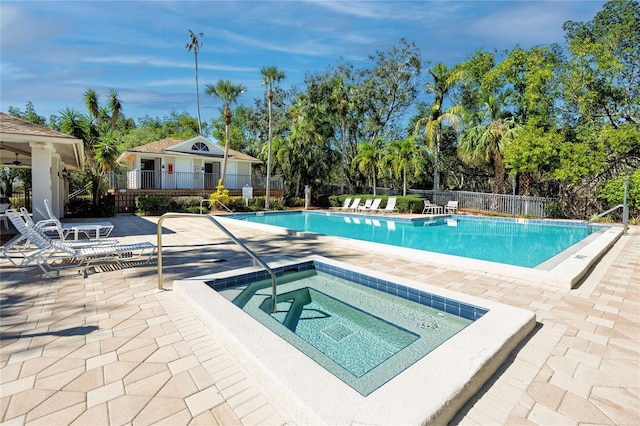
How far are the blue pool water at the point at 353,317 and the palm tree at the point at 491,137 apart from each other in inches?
661

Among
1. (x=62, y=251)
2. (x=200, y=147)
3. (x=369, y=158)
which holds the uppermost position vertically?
(x=200, y=147)

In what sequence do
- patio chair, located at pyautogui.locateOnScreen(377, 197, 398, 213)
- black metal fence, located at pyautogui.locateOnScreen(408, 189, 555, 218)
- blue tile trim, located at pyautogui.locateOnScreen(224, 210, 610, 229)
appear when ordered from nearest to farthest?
blue tile trim, located at pyautogui.locateOnScreen(224, 210, 610, 229) < black metal fence, located at pyautogui.locateOnScreen(408, 189, 555, 218) < patio chair, located at pyautogui.locateOnScreen(377, 197, 398, 213)

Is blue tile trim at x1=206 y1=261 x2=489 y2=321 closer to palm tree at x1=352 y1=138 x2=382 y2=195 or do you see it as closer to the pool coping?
the pool coping

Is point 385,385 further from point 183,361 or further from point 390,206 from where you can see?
point 390,206

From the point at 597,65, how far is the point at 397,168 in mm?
10624

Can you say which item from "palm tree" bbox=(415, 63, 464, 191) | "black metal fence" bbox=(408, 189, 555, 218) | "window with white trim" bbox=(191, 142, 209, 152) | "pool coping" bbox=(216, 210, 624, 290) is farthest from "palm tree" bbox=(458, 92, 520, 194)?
"window with white trim" bbox=(191, 142, 209, 152)

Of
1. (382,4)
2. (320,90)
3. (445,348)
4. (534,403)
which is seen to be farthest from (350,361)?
(320,90)

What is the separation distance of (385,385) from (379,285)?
106 inches

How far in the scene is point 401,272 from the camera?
18.2 feet

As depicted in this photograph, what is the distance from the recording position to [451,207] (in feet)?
65.9

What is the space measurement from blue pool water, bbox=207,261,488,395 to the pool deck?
Answer: 2.31ft

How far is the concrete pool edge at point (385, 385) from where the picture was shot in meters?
1.90

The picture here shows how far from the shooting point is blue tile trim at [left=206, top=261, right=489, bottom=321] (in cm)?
386

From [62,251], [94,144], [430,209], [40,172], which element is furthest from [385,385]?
[430,209]
